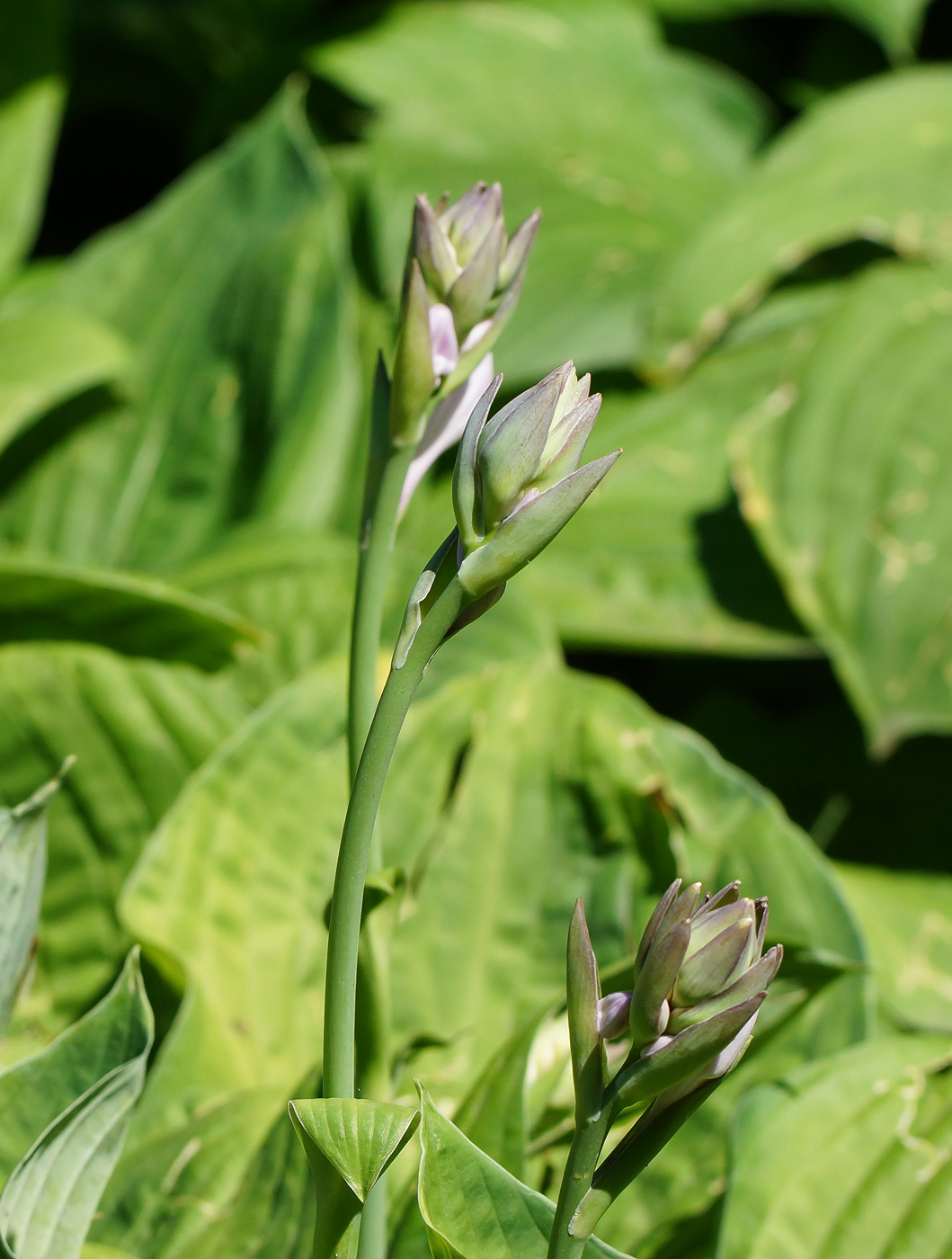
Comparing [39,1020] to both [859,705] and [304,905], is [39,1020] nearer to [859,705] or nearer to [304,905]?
[304,905]

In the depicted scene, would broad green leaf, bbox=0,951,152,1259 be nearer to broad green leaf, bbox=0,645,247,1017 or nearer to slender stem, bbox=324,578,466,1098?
slender stem, bbox=324,578,466,1098

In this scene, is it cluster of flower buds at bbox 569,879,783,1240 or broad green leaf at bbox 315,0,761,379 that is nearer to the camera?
cluster of flower buds at bbox 569,879,783,1240

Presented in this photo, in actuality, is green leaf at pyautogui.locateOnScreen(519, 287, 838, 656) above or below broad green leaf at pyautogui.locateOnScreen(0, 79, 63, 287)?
below

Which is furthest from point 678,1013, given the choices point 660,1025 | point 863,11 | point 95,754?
point 863,11

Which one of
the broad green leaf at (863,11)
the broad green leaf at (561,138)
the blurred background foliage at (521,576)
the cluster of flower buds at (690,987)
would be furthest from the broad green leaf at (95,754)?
the broad green leaf at (863,11)

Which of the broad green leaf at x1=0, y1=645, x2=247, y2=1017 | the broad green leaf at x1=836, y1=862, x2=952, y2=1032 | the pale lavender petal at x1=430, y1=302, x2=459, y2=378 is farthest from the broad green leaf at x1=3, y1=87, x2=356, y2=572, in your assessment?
the pale lavender petal at x1=430, y1=302, x2=459, y2=378

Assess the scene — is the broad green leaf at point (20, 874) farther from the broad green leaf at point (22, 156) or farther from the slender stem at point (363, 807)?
the broad green leaf at point (22, 156)

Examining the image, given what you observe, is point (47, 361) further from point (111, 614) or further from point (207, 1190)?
point (207, 1190)
